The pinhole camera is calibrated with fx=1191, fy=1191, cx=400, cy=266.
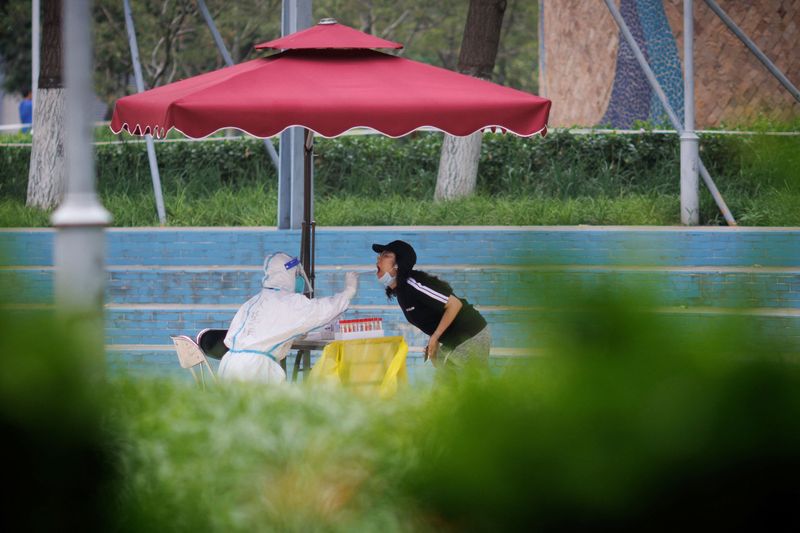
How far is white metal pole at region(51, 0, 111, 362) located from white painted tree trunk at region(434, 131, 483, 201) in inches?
316

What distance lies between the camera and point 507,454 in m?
1.95

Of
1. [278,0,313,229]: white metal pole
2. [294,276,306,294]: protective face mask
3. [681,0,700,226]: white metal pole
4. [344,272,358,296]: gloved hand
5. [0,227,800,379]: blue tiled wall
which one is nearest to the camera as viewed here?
[344,272,358,296]: gloved hand

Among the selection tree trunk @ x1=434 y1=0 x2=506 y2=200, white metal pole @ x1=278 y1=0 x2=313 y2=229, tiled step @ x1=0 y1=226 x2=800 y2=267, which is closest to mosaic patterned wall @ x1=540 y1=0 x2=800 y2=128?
tree trunk @ x1=434 y1=0 x2=506 y2=200

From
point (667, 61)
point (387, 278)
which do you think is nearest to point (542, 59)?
point (667, 61)

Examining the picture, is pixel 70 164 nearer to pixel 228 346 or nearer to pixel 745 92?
pixel 228 346

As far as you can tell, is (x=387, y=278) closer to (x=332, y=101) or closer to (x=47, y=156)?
(x=332, y=101)

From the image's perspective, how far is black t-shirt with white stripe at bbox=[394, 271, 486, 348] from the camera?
6160 mm

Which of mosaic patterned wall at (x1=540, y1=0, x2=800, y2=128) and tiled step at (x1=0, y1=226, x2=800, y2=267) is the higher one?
mosaic patterned wall at (x1=540, y1=0, x2=800, y2=128)

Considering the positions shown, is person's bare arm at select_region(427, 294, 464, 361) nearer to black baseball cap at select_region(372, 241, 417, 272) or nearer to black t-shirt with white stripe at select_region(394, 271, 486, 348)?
black t-shirt with white stripe at select_region(394, 271, 486, 348)

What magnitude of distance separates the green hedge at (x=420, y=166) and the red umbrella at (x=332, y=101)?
5.82 meters

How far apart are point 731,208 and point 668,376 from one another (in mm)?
9181

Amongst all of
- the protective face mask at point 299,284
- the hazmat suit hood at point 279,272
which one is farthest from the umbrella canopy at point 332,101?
the protective face mask at point 299,284

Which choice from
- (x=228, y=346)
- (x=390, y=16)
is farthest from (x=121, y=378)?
(x=390, y=16)

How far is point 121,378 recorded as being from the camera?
2.57 meters
